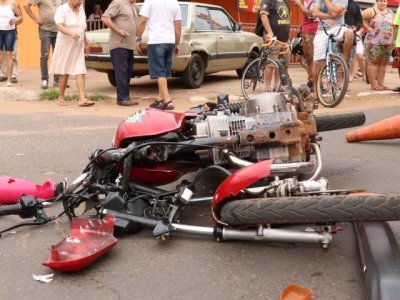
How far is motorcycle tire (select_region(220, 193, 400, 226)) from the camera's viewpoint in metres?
2.76

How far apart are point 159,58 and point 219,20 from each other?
441 centimetres

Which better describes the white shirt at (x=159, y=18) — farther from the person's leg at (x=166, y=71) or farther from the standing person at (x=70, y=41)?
the standing person at (x=70, y=41)

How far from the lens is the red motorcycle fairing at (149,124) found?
3678 millimetres

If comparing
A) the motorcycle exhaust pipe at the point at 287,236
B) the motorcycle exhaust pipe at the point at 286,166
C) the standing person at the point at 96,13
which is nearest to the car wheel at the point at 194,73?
the standing person at the point at 96,13

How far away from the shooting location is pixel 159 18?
8805mm

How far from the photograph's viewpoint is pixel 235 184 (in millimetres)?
3145

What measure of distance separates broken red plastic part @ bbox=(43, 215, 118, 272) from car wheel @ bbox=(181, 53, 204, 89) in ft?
27.4

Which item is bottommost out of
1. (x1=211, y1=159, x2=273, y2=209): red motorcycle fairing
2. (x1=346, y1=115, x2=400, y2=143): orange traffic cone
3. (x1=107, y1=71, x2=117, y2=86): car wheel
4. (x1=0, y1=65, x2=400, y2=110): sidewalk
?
(x1=0, y1=65, x2=400, y2=110): sidewalk

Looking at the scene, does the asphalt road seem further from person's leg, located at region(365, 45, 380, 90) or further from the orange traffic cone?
person's leg, located at region(365, 45, 380, 90)

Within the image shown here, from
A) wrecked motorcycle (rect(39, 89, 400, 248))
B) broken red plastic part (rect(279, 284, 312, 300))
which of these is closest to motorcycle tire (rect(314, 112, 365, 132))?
wrecked motorcycle (rect(39, 89, 400, 248))

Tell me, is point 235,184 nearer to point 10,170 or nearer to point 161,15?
point 10,170

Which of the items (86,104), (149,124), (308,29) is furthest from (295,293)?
(308,29)

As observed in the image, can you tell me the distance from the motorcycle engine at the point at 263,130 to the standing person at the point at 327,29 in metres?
5.39

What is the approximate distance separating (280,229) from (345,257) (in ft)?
1.35
